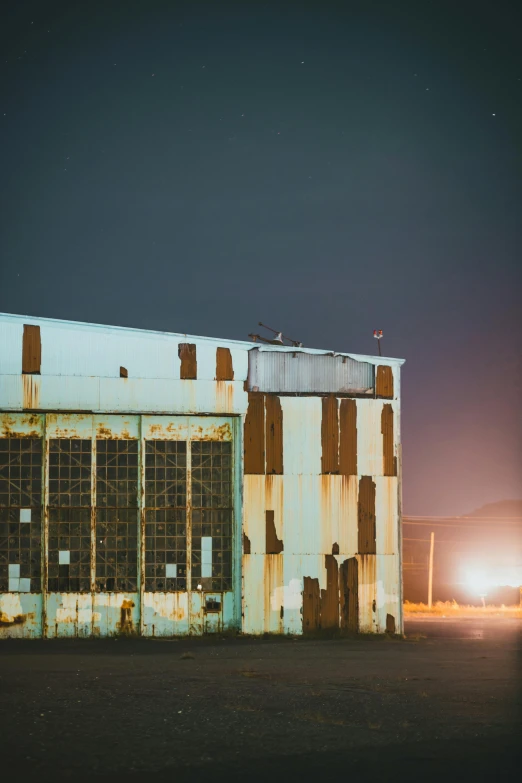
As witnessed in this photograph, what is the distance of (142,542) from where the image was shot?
64.1ft

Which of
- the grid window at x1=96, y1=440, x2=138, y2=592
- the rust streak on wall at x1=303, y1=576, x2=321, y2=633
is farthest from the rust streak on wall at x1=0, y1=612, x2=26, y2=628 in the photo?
the rust streak on wall at x1=303, y1=576, x2=321, y2=633

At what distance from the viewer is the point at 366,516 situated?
797 inches

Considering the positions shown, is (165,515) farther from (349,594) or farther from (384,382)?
(384,382)

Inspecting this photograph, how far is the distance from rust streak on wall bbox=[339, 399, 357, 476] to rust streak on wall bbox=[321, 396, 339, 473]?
103mm

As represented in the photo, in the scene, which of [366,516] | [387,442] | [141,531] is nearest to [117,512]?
[141,531]

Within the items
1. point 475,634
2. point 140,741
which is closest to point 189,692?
point 140,741

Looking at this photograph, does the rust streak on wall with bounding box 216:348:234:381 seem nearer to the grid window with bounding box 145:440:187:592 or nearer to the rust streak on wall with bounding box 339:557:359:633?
the grid window with bounding box 145:440:187:592

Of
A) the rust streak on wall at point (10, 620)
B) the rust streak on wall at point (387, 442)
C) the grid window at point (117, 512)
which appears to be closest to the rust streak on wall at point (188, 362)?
the grid window at point (117, 512)

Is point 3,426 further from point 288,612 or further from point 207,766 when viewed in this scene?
point 207,766

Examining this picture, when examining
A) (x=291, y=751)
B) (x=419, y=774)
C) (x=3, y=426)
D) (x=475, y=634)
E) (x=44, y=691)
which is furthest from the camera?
(x=475, y=634)

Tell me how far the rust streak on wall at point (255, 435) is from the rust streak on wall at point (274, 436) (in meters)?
0.11

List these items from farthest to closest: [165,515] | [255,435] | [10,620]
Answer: [255,435], [165,515], [10,620]

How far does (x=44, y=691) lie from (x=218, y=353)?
31.1 feet

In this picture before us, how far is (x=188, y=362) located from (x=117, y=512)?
3420 mm
